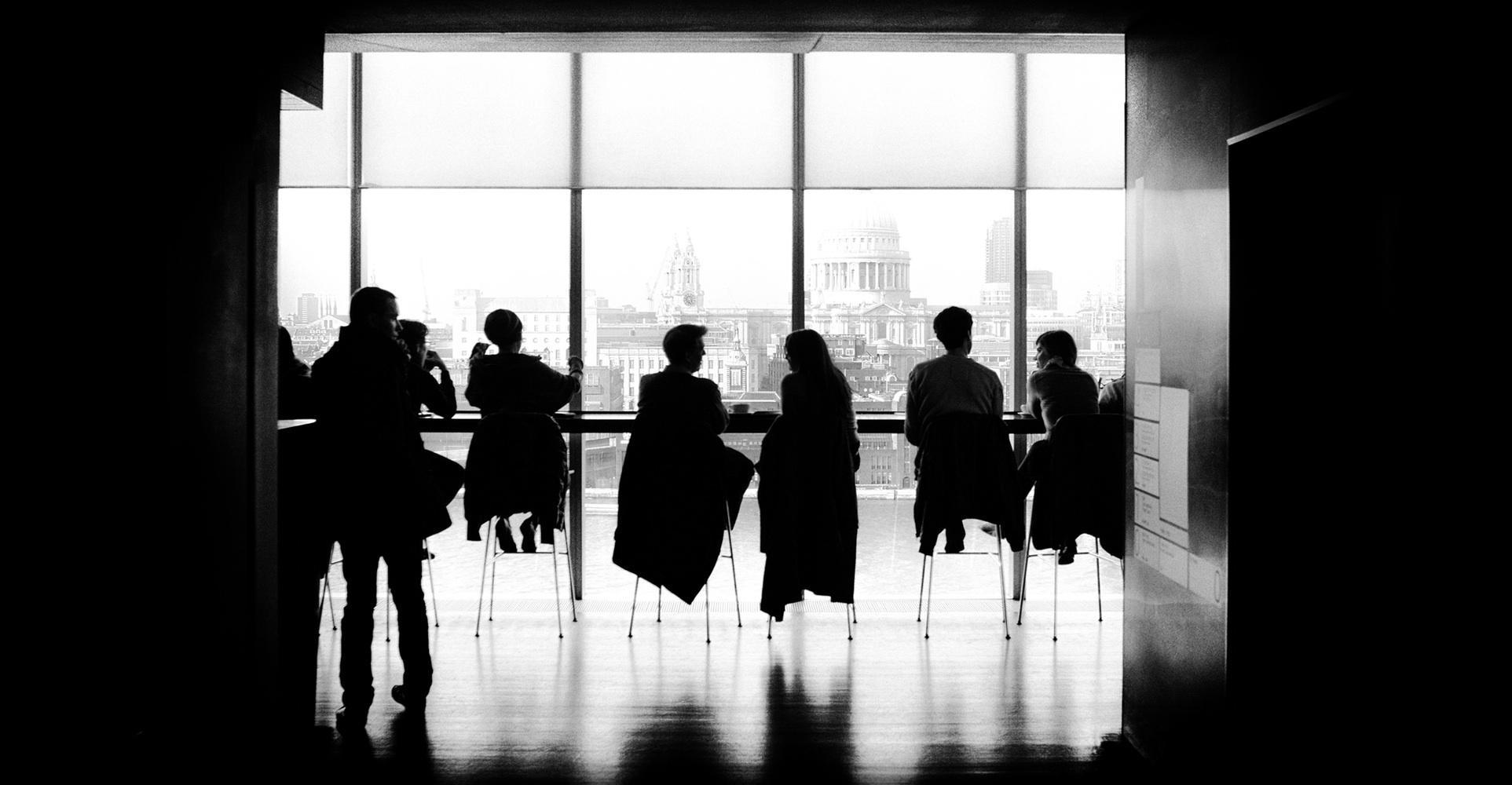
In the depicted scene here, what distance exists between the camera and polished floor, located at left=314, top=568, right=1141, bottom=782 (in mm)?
3100

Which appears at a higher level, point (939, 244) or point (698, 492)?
point (939, 244)

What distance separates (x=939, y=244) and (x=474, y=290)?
2.32 meters

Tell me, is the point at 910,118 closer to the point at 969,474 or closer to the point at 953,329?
the point at 953,329

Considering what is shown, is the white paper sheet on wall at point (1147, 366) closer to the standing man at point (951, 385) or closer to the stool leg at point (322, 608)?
the standing man at point (951, 385)

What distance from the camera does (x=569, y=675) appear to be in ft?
13.4

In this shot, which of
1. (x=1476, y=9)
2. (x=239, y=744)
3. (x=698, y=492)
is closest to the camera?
(x=1476, y=9)

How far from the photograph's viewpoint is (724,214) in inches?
227

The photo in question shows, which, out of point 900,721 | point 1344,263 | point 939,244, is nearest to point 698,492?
point 900,721

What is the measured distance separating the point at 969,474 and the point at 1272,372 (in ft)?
6.92

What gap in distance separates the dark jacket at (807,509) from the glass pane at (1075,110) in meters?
2.02

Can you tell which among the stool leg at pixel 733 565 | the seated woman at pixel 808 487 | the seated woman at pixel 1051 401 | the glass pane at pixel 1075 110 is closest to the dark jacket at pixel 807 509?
the seated woman at pixel 808 487

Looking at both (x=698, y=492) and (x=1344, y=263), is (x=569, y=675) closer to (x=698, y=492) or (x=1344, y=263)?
(x=698, y=492)

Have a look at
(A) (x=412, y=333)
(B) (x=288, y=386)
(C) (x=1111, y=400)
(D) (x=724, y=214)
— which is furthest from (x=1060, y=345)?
(B) (x=288, y=386)

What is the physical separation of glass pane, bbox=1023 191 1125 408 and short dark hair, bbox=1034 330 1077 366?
34.0 inches
